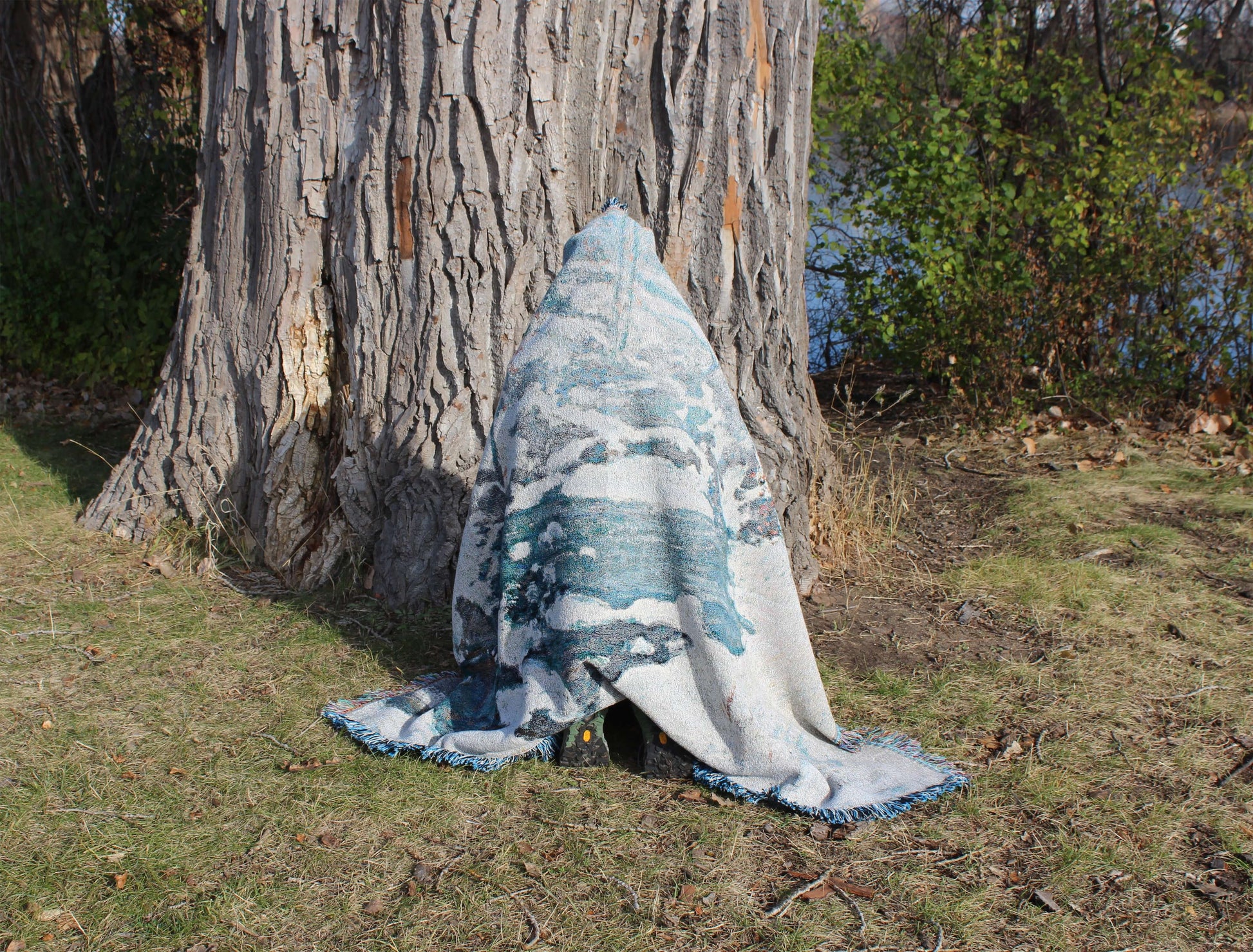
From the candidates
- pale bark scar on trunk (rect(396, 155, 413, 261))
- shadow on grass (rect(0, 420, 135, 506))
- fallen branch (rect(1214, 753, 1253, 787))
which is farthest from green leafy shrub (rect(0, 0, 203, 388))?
fallen branch (rect(1214, 753, 1253, 787))

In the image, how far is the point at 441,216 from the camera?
3578mm

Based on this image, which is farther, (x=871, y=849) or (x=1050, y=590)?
(x=1050, y=590)

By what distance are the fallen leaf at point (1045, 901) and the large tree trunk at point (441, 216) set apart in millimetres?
1859

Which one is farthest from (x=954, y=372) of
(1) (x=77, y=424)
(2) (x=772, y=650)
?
(1) (x=77, y=424)

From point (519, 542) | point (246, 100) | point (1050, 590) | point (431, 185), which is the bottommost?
point (1050, 590)

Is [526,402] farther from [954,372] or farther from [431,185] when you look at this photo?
[954,372]

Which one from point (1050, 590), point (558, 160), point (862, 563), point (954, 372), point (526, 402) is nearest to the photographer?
point (526, 402)

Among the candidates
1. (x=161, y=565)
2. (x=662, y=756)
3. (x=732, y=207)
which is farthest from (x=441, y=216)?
(x=662, y=756)

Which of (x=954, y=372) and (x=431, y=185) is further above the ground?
(x=431, y=185)

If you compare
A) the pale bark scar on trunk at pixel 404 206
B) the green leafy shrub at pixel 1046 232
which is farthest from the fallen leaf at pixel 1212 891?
the green leafy shrub at pixel 1046 232

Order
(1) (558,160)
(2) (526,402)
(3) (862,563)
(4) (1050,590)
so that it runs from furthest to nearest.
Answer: (3) (862,563) < (4) (1050,590) < (1) (558,160) < (2) (526,402)

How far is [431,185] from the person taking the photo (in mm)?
3561

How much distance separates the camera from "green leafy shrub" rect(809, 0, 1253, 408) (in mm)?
5754

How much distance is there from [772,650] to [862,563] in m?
1.54
